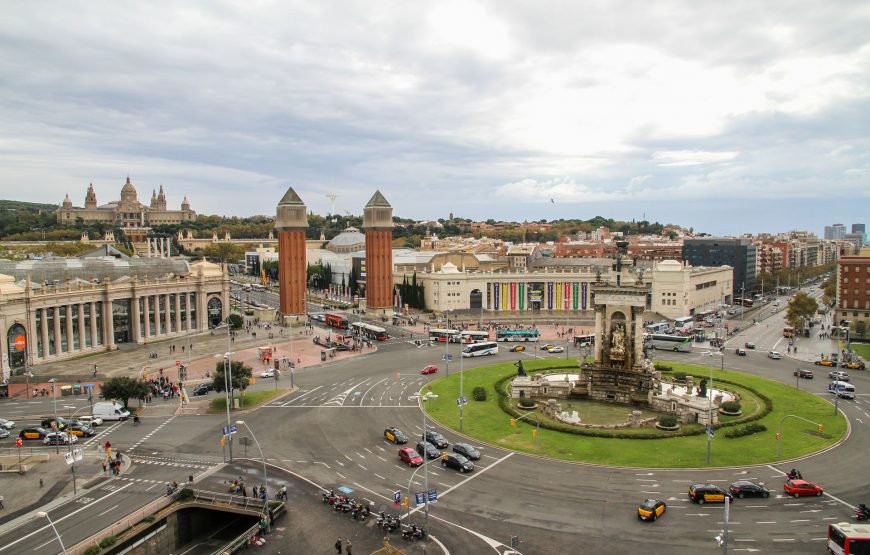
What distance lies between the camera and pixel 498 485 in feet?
138

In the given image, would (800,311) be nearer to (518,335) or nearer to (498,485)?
(518,335)

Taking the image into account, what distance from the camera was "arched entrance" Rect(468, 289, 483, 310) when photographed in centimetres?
13562

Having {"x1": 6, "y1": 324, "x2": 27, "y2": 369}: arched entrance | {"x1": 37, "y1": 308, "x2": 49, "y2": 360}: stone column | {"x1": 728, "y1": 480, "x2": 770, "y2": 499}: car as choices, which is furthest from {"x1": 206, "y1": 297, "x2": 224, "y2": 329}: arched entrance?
{"x1": 728, "y1": 480, "x2": 770, "y2": 499}: car

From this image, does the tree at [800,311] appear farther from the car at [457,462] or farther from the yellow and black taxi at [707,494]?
the car at [457,462]

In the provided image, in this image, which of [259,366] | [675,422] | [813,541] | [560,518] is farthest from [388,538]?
[259,366]

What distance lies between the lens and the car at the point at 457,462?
44.7 m

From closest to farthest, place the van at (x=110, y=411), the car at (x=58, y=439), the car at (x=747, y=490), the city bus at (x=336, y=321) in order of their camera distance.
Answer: the car at (x=747, y=490) → the car at (x=58, y=439) → the van at (x=110, y=411) → the city bus at (x=336, y=321)

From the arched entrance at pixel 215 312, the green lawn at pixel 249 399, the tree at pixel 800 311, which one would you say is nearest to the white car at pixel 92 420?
the green lawn at pixel 249 399

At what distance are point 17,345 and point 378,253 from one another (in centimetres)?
7041

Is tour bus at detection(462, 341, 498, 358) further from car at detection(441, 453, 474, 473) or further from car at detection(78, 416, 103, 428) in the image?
car at detection(78, 416, 103, 428)

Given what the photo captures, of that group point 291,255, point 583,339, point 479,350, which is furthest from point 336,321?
point 583,339

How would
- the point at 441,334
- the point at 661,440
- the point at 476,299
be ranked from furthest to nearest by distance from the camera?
the point at 476,299 → the point at 441,334 → the point at 661,440

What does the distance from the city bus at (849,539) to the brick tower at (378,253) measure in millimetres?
105559

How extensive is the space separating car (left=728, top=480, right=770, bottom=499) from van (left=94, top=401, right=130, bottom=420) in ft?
178
